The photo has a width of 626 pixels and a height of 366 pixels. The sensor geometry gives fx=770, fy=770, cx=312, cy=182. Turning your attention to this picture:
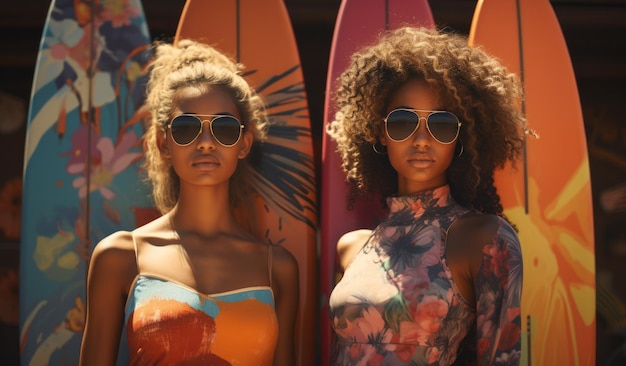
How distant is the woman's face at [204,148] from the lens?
257 centimetres

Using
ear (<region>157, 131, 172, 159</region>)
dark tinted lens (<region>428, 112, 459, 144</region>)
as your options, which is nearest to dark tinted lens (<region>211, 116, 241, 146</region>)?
ear (<region>157, 131, 172, 159</region>)

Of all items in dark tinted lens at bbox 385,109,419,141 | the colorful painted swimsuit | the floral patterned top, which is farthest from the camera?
dark tinted lens at bbox 385,109,419,141

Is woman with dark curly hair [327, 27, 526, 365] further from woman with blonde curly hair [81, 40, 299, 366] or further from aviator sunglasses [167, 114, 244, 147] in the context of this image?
A: aviator sunglasses [167, 114, 244, 147]

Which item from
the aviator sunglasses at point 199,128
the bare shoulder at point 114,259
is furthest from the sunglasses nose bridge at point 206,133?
the bare shoulder at point 114,259

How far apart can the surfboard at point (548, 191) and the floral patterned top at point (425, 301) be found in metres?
0.64

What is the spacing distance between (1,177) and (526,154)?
110 inches

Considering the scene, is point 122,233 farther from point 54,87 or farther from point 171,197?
point 54,87

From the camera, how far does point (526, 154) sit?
123 inches

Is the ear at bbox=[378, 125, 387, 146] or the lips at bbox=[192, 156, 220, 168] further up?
the ear at bbox=[378, 125, 387, 146]

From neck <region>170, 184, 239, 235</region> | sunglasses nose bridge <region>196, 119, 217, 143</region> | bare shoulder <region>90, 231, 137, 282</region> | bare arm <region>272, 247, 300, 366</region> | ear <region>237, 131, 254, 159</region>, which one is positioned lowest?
bare arm <region>272, 247, 300, 366</region>

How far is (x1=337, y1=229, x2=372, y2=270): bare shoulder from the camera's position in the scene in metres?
2.75

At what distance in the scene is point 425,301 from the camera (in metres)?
2.33

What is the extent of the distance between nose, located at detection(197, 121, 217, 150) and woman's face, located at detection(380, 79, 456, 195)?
1.94ft

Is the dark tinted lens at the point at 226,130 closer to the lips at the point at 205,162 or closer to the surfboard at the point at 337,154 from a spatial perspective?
the lips at the point at 205,162
